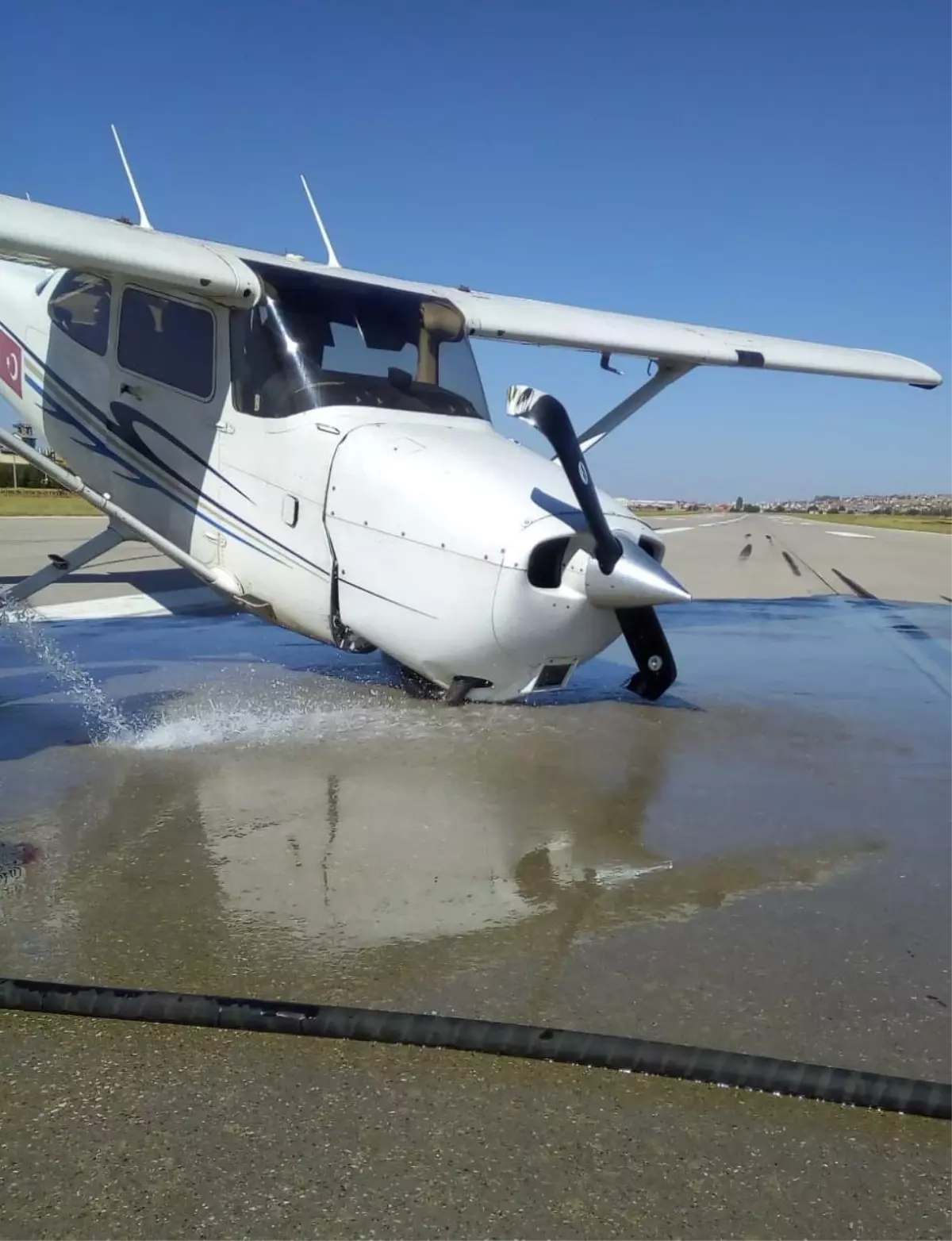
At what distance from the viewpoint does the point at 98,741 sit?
550 centimetres

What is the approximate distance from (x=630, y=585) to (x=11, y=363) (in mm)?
6332

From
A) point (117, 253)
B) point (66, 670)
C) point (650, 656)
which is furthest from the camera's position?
point (66, 670)

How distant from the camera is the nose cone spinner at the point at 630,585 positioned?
5254mm

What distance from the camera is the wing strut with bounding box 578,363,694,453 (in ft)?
31.7

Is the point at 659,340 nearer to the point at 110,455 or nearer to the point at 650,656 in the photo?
the point at 650,656

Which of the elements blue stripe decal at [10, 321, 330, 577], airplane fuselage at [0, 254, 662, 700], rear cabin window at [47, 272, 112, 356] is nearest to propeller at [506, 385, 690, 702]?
airplane fuselage at [0, 254, 662, 700]

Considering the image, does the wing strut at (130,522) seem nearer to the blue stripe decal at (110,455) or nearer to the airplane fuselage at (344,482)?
the airplane fuselage at (344,482)

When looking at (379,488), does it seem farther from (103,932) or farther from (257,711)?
(103,932)

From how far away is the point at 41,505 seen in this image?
37.9m

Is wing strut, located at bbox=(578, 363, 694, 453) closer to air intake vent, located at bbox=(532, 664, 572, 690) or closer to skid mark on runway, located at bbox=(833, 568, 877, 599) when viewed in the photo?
air intake vent, located at bbox=(532, 664, 572, 690)

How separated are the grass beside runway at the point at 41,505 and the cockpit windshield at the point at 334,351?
20738 millimetres

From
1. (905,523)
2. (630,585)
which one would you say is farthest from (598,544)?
(905,523)

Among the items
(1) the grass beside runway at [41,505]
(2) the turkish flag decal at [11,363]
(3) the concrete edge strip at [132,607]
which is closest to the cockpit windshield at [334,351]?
(2) the turkish flag decal at [11,363]

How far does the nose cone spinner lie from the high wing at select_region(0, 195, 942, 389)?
266cm
